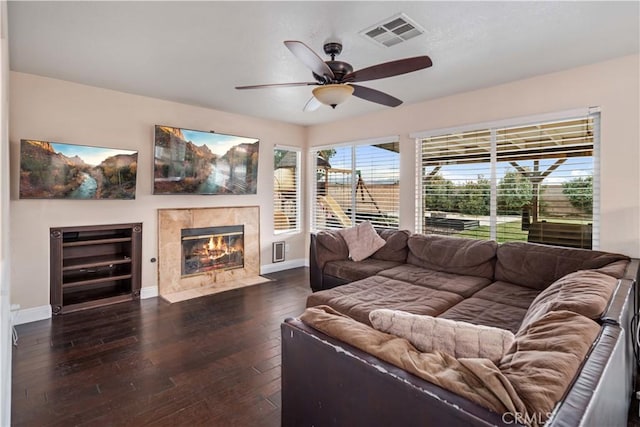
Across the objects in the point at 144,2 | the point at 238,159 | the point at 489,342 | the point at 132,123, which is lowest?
the point at 489,342

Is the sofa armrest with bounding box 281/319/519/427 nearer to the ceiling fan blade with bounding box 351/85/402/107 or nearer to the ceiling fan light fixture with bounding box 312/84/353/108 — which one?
the ceiling fan light fixture with bounding box 312/84/353/108

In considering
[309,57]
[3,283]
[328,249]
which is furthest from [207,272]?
[309,57]

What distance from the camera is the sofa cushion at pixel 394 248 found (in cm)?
418

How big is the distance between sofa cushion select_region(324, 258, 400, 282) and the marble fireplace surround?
4.96 feet

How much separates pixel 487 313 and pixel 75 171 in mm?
4319

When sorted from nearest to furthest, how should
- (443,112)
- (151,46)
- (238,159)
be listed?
(151,46), (443,112), (238,159)

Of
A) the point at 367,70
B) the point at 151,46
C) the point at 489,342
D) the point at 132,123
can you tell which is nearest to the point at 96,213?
the point at 132,123

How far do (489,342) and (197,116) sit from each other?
4665 mm

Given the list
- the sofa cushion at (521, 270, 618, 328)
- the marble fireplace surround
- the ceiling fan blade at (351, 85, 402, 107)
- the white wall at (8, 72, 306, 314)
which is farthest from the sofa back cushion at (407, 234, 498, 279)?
the white wall at (8, 72, 306, 314)

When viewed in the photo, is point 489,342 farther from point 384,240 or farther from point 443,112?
point 443,112

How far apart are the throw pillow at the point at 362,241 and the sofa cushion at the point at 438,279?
530 millimetres

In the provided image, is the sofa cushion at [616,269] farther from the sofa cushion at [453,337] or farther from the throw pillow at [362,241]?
the throw pillow at [362,241]

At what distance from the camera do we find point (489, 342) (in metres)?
1.20

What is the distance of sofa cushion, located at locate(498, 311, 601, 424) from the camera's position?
0.90 m
